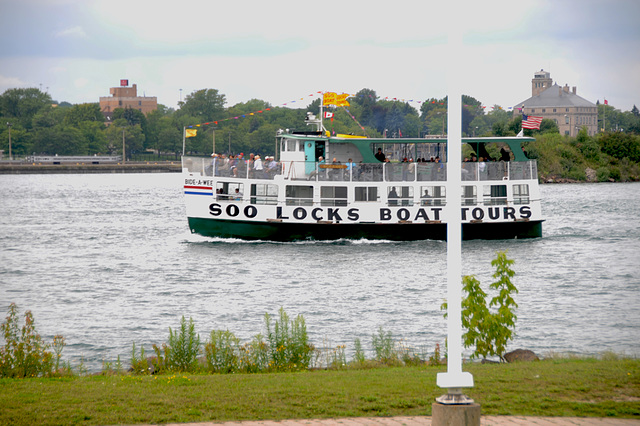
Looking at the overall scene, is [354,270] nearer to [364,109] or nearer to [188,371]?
[188,371]

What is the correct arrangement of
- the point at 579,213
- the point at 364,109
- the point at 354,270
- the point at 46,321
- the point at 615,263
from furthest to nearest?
the point at 364,109 < the point at 579,213 < the point at 615,263 < the point at 354,270 < the point at 46,321

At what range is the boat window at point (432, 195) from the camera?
137 feet

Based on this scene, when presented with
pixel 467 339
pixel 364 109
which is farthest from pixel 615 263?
pixel 364 109

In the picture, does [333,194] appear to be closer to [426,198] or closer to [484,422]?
[426,198]

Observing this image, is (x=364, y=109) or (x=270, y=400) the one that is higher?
(x=364, y=109)

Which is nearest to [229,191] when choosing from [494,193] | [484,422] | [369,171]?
[369,171]

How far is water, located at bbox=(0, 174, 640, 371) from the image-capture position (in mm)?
23297

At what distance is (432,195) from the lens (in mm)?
41844

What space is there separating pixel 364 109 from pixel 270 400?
18693 cm

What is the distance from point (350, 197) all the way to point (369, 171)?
175 centimetres

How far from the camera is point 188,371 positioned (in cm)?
1518

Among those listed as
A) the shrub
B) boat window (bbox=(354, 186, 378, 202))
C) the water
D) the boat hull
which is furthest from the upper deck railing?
the shrub

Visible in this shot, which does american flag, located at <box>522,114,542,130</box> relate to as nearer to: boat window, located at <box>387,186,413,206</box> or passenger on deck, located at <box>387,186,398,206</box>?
boat window, located at <box>387,186,413,206</box>

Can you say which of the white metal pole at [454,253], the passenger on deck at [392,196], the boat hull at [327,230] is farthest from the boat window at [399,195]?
the white metal pole at [454,253]
